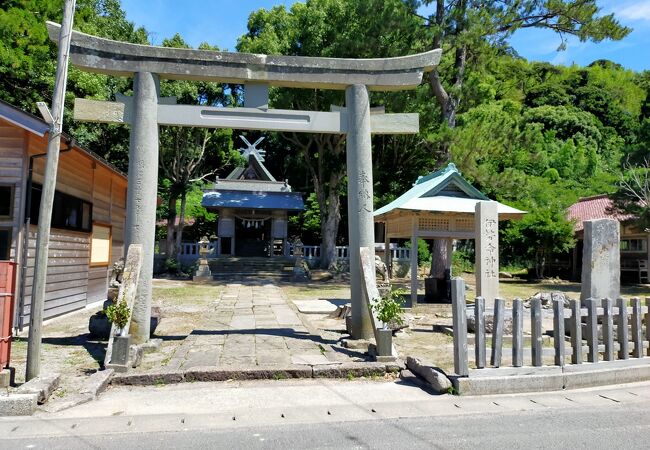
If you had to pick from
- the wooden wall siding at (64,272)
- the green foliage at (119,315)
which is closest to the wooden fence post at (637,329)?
the green foliage at (119,315)

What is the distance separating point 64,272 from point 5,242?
2.48 m

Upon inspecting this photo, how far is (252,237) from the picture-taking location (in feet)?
104

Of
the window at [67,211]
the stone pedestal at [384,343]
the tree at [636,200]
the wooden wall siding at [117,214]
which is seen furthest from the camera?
the tree at [636,200]

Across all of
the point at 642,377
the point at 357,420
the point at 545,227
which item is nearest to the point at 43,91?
the point at 357,420

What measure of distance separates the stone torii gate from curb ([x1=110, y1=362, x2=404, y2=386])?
1.65 m

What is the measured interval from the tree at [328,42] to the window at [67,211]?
39.0 ft

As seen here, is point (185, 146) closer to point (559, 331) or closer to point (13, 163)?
point (13, 163)

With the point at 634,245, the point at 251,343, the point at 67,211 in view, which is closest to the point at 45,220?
the point at 251,343

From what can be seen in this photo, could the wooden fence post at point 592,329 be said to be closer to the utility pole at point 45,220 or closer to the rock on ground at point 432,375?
the rock on ground at point 432,375

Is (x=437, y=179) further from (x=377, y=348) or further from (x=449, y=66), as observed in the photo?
(x=449, y=66)

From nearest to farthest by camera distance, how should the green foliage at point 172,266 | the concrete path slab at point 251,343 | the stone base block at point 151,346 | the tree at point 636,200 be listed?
1. the concrete path slab at point 251,343
2. the stone base block at point 151,346
3. the tree at point 636,200
4. the green foliage at point 172,266

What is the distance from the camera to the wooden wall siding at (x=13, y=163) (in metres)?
9.06

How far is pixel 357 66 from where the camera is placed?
26.8ft

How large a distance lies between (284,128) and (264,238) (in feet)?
79.0
